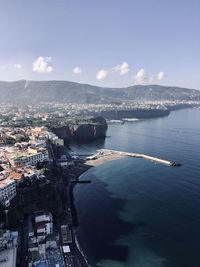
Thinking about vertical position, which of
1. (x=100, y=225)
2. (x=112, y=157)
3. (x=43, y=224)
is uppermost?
(x=112, y=157)

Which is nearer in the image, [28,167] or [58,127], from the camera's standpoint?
[28,167]

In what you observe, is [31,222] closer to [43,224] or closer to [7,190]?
[43,224]

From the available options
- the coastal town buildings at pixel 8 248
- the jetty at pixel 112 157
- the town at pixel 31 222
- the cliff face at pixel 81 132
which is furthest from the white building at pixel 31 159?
the cliff face at pixel 81 132

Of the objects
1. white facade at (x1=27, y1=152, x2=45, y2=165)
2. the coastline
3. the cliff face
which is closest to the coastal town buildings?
white facade at (x1=27, y1=152, x2=45, y2=165)

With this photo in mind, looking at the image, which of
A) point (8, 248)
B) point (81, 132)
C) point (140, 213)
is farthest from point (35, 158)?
point (81, 132)

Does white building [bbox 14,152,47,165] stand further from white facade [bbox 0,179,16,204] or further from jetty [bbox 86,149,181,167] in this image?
jetty [bbox 86,149,181,167]

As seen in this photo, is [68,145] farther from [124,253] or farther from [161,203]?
[124,253]

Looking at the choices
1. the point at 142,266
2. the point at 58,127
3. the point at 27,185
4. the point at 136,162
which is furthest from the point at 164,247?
the point at 58,127
